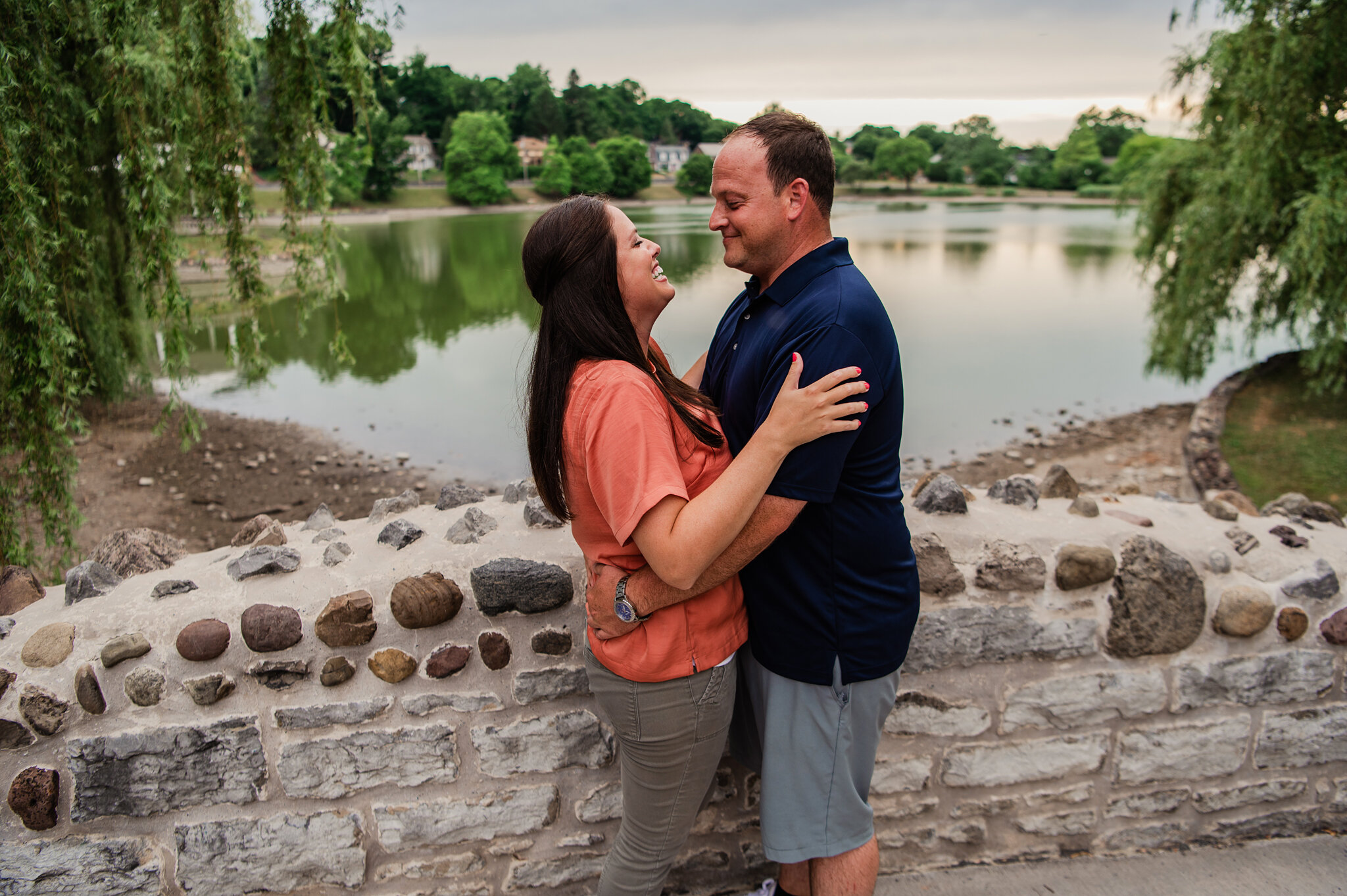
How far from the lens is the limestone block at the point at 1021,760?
7.84ft

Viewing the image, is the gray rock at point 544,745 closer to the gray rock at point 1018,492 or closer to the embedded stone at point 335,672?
the embedded stone at point 335,672

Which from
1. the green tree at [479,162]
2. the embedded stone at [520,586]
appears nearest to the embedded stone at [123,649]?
the embedded stone at [520,586]

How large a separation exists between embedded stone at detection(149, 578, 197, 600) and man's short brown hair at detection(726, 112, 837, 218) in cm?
180

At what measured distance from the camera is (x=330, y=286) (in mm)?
5406

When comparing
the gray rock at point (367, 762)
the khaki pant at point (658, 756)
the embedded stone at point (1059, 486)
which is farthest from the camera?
the embedded stone at point (1059, 486)

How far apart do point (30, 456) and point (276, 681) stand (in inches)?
89.2

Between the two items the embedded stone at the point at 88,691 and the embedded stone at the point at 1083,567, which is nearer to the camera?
the embedded stone at the point at 88,691

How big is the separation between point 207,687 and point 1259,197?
12831mm

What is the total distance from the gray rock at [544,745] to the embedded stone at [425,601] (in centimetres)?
30

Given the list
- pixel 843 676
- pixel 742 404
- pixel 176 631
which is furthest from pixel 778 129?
pixel 176 631

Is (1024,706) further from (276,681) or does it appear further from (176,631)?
(176,631)

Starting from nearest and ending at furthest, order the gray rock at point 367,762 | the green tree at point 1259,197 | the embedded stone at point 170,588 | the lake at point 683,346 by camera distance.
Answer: the gray rock at point 367,762
the embedded stone at point 170,588
the green tree at point 1259,197
the lake at point 683,346

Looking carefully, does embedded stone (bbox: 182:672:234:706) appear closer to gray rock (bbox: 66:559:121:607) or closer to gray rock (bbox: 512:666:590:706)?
gray rock (bbox: 66:559:121:607)

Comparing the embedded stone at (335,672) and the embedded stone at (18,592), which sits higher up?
the embedded stone at (18,592)
